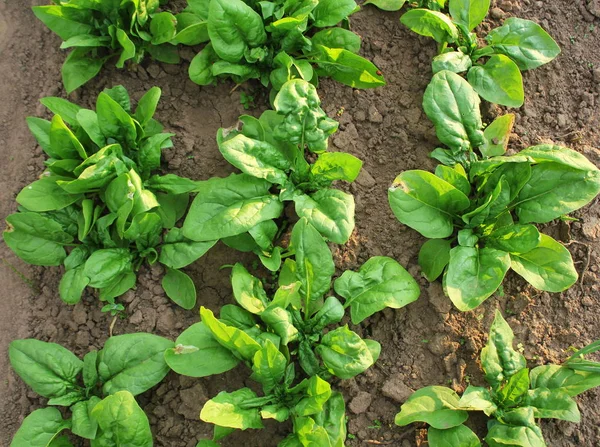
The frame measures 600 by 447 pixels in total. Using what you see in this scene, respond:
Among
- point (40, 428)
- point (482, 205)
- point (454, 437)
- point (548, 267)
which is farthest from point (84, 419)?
point (548, 267)

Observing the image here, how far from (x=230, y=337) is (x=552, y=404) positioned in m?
1.80

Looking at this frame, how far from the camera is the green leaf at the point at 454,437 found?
10.8ft

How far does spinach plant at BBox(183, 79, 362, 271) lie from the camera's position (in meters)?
3.45

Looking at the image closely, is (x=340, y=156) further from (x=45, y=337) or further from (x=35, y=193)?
(x=45, y=337)

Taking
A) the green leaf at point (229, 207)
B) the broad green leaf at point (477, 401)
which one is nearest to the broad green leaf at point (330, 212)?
the green leaf at point (229, 207)

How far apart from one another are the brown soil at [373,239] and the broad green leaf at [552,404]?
0.19 metres

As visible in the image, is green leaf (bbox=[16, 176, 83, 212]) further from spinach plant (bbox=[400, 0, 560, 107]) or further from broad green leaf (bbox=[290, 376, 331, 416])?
spinach plant (bbox=[400, 0, 560, 107])

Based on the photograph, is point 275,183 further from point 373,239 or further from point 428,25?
point 428,25

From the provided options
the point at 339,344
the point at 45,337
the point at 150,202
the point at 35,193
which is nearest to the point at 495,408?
the point at 339,344

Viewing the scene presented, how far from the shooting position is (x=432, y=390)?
3402mm

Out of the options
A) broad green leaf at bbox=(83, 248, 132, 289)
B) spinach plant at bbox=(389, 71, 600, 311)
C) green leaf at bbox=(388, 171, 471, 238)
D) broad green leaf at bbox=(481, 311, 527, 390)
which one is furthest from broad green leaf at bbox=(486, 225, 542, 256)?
broad green leaf at bbox=(83, 248, 132, 289)

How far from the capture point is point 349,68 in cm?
392

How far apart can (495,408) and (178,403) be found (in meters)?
1.76

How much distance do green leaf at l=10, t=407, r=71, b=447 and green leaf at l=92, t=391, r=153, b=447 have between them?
257 millimetres
